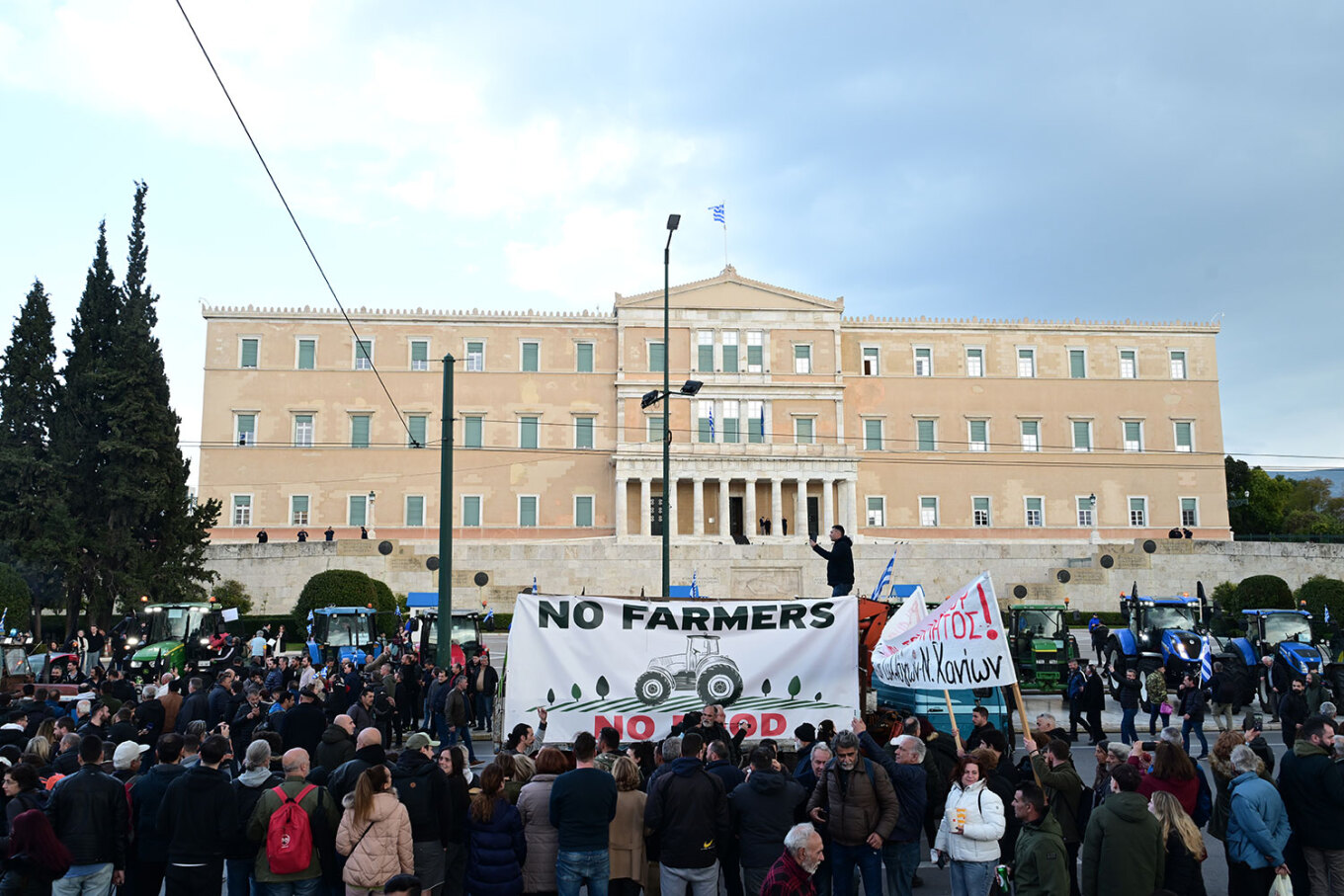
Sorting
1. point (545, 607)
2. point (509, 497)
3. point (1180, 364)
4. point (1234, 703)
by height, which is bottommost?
point (1234, 703)

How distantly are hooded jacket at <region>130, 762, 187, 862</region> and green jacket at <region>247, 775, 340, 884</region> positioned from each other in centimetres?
75

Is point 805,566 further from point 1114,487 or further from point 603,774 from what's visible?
point 603,774

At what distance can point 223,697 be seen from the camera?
11.9m

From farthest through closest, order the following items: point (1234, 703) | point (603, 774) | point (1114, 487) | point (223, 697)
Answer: point (1114, 487) < point (1234, 703) < point (223, 697) < point (603, 774)

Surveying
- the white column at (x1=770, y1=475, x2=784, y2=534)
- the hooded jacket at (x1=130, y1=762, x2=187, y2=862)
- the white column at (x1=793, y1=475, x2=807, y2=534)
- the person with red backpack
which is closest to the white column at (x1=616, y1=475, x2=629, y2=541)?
the white column at (x1=770, y1=475, x2=784, y2=534)

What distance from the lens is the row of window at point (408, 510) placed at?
170ft

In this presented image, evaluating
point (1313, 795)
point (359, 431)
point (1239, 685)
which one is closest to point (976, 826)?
point (1313, 795)

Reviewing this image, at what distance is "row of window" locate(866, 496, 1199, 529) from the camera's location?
54.3 metres

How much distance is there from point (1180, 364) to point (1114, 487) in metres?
7.67

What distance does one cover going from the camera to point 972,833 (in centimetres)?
669

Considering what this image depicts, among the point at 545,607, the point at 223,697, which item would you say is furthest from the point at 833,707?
the point at 223,697

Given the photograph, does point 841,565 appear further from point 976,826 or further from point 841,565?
point 976,826

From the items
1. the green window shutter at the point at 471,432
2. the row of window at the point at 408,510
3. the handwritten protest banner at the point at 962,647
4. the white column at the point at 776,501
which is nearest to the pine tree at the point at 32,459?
the row of window at the point at 408,510

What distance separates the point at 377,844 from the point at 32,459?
29.2 meters
